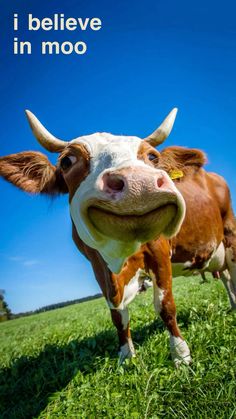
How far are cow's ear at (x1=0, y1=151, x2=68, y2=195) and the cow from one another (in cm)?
1

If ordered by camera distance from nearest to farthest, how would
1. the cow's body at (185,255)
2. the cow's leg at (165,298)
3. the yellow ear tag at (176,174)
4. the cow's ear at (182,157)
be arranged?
1. the cow's leg at (165,298)
2. the cow's body at (185,255)
3. the yellow ear tag at (176,174)
4. the cow's ear at (182,157)

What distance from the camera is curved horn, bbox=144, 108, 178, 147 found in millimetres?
4672

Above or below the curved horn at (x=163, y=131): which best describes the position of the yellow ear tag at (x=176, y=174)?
below

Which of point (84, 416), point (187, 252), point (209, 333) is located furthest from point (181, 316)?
point (84, 416)

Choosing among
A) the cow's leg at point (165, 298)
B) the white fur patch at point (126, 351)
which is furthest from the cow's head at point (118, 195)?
the white fur patch at point (126, 351)

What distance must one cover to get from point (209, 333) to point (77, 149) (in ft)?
8.65

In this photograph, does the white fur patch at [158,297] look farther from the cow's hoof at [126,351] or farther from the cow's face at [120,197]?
the cow's face at [120,197]

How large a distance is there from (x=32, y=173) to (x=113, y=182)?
2085mm

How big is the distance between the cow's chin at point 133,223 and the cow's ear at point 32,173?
1.59 meters

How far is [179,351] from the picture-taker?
14.0 feet

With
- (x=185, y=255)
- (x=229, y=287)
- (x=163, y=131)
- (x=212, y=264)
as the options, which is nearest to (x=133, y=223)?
(x=163, y=131)

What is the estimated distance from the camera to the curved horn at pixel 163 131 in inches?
184

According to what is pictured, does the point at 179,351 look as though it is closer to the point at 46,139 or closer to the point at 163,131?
the point at 163,131

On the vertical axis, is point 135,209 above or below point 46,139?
below
